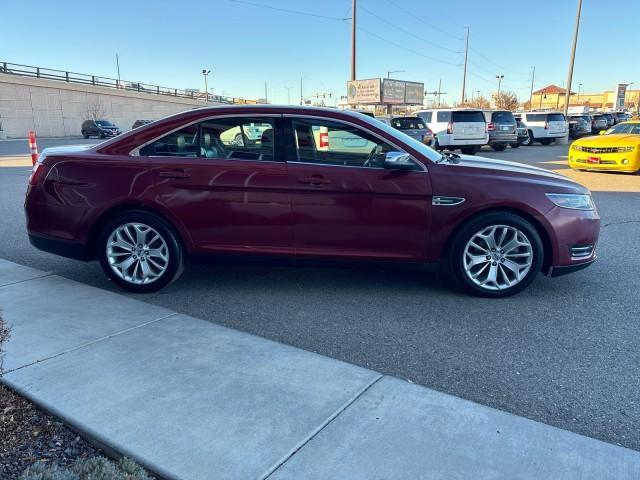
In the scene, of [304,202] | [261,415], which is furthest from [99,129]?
[261,415]

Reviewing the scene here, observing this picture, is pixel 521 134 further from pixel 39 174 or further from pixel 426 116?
pixel 39 174

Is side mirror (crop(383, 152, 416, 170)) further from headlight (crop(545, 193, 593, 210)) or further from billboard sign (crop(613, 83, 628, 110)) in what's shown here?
billboard sign (crop(613, 83, 628, 110))

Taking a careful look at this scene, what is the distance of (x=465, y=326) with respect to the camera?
386 centimetres

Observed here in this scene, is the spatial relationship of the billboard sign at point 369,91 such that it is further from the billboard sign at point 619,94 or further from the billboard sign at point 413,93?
the billboard sign at point 619,94

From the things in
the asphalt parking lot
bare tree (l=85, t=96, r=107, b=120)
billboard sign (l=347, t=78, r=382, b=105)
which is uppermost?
billboard sign (l=347, t=78, r=382, b=105)

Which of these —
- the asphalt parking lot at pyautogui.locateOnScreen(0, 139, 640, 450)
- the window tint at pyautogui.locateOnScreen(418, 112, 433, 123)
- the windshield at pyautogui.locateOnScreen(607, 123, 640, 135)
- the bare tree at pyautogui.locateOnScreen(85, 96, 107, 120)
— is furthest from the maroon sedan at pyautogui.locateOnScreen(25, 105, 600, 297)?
the bare tree at pyautogui.locateOnScreen(85, 96, 107, 120)

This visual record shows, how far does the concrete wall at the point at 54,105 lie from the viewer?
46.5 metres

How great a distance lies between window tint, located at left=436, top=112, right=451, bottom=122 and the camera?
62.7ft

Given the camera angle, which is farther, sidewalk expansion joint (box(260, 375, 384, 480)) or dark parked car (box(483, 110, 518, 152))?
dark parked car (box(483, 110, 518, 152))

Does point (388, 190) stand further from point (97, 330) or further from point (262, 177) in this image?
point (97, 330)

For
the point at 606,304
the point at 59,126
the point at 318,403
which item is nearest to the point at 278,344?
the point at 318,403

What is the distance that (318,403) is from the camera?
2758 mm

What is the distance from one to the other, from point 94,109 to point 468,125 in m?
47.8

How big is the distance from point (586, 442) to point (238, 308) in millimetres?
2700
